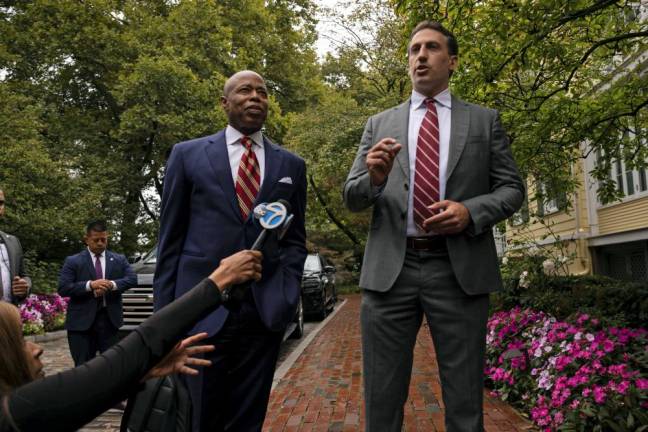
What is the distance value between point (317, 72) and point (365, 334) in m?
28.2

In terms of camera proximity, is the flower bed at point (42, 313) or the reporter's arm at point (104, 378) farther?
the flower bed at point (42, 313)

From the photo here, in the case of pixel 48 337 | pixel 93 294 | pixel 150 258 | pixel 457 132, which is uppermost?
pixel 457 132

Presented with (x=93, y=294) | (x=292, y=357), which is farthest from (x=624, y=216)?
(x=93, y=294)

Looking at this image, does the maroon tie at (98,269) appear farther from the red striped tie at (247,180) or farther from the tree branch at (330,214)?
the tree branch at (330,214)

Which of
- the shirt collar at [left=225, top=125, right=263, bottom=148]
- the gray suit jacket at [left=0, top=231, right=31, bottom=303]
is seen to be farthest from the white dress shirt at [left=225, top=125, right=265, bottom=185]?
the gray suit jacket at [left=0, top=231, right=31, bottom=303]

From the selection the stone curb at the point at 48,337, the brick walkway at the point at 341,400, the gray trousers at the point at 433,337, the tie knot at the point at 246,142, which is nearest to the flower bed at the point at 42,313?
the stone curb at the point at 48,337

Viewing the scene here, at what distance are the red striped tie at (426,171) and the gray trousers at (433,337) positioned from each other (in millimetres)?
209

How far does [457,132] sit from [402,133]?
265 mm

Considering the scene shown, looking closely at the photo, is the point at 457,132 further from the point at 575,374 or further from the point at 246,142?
the point at 575,374

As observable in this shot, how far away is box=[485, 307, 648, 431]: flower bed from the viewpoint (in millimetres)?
3709

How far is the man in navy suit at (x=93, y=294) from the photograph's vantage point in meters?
5.70

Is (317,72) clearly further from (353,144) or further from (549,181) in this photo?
(549,181)

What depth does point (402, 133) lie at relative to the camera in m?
2.79

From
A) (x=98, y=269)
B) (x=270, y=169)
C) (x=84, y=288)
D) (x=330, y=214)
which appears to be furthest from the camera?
(x=330, y=214)
